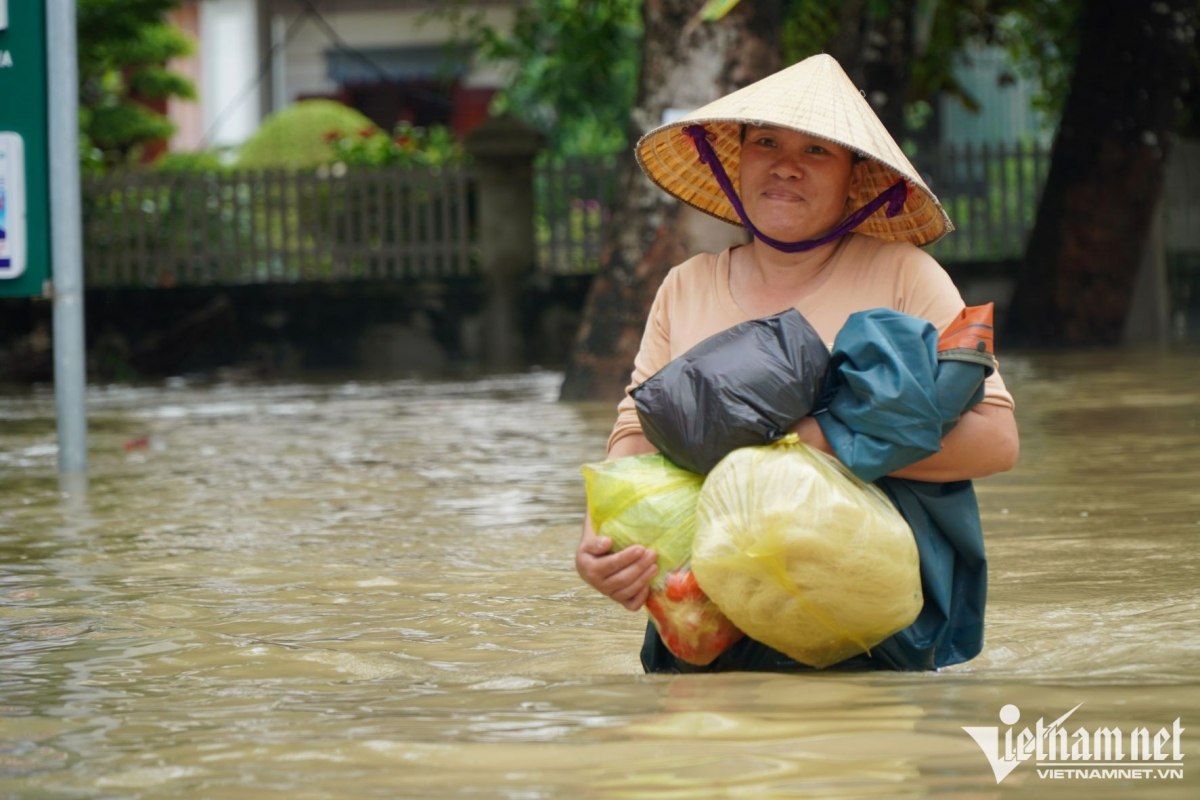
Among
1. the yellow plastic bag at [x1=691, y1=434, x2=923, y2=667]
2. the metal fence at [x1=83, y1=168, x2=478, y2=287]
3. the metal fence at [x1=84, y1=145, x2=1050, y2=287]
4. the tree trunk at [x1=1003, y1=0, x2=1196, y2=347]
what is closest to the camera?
the yellow plastic bag at [x1=691, y1=434, x2=923, y2=667]

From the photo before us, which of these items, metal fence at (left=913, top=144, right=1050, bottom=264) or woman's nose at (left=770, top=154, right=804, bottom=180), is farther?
metal fence at (left=913, top=144, right=1050, bottom=264)

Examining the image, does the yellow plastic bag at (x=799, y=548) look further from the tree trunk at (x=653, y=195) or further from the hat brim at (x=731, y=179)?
the tree trunk at (x=653, y=195)

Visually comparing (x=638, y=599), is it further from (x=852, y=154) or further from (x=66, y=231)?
(x=66, y=231)

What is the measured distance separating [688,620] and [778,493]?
0.32 metres

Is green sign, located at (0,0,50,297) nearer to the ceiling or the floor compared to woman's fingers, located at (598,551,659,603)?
nearer to the ceiling

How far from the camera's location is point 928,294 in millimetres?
3500

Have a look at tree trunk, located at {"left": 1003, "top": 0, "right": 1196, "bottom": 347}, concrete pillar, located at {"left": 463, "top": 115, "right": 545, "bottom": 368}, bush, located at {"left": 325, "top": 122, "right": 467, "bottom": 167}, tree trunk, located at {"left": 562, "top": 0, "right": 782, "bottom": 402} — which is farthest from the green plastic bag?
bush, located at {"left": 325, "top": 122, "right": 467, "bottom": 167}

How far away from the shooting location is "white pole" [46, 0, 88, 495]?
8.02 metres

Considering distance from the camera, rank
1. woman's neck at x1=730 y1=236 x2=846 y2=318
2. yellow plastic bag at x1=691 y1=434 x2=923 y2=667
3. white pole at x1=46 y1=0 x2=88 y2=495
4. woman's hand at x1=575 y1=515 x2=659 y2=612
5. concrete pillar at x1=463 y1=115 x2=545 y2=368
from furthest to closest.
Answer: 1. concrete pillar at x1=463 y1=115 x2=545 y2=368
2. white pole at x1=46 y1=0 x2=88 y2=495
3. woman's neck at x1=730 y1=236 x2=846 y2=318
4. woman's hand at x1=575 y1=515 x2=659 y2=612
5. yellow plastic bag at x1=691 y1=434 x2=923 y2=667

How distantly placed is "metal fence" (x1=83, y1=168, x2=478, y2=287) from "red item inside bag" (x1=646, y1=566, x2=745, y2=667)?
46.0 ft

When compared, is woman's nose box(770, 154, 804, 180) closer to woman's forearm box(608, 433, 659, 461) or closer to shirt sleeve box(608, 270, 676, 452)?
shirt sleeve box(608, 270, 676, 452)

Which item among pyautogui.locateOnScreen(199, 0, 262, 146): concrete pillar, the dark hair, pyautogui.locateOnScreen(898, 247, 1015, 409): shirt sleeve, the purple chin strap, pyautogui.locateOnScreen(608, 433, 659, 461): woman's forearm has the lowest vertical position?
pyautogui.locateOnScreen(608, 433, 659, 461): woman's forearm

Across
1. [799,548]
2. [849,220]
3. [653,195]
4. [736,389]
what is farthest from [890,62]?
[799,548]

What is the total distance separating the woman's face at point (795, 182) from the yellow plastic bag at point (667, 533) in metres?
0.53
